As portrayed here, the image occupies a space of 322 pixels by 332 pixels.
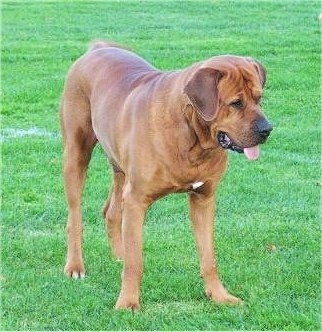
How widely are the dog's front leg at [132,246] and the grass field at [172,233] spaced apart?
0.12 meters

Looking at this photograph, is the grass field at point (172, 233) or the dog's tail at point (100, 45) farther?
the dog's tail at point (100, 45)

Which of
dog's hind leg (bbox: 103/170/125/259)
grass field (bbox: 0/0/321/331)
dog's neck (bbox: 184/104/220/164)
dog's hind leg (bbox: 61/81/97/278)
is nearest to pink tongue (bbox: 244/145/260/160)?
dog's neck (bbox: 184/104/220/164)

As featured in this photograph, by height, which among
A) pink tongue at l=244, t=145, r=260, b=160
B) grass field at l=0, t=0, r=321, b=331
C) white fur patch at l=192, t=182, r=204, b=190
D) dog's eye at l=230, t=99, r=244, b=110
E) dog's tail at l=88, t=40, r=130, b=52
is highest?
dog's eye at l=230, t=99, r=244, b=110

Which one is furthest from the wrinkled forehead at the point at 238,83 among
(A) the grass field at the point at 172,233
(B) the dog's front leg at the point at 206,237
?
(A) the grass field at the point at 172,233

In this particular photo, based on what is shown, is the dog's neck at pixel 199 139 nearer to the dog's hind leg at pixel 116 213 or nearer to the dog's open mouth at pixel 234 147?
the dog's open mouth at pixel 234 147

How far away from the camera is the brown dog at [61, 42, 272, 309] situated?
216 inches

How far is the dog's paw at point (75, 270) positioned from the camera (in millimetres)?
6621

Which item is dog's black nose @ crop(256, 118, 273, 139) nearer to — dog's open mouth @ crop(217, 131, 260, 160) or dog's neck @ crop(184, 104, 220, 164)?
dog's open mouth @ crop(217, 131, 260, 160)

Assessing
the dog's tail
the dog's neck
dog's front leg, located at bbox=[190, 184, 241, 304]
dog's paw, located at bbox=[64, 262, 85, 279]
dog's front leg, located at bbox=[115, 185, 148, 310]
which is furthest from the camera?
the dog's tail

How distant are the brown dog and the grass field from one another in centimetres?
23

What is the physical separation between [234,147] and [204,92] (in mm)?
386

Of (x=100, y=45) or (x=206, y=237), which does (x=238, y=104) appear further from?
(x=100, y=45)

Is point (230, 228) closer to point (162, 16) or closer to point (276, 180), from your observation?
point (276, 180)

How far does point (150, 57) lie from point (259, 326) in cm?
1141
